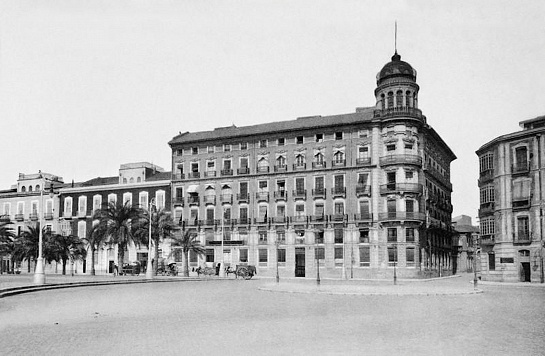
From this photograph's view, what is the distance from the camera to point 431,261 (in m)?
64.6

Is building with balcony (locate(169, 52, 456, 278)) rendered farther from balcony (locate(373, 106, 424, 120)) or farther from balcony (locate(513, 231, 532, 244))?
balcony (locate(513, 231, 532, 244))

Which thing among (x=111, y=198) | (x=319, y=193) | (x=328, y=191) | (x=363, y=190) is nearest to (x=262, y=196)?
(x=319, y=193)

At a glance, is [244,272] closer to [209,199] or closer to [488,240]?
[209,199]

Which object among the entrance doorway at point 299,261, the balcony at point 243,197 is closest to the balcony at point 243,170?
the balcony at point 243,197

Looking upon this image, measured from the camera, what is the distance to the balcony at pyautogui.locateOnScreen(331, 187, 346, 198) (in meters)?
63.6

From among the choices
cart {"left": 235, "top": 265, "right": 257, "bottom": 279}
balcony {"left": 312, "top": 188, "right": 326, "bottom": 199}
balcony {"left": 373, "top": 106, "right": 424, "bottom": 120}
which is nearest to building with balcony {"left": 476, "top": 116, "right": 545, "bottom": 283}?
balcony {"left": 373, "top": 106, "right": 424, "bottom": 120}

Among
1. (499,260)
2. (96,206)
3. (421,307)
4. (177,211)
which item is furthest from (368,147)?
(421,307)

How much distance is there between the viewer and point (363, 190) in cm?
6278

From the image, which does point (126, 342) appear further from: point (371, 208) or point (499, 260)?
point (371, 208)

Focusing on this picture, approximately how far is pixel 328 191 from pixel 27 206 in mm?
44813

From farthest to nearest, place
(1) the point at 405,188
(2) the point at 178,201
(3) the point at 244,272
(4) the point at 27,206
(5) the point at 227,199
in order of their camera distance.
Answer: (4) the point at 27,206 < (2) the point at 178,201 < (5) the point at 227,199 < (1) the point at 405,188 < (3) the point at 244,272

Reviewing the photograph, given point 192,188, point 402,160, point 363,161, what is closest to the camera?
point 402,160

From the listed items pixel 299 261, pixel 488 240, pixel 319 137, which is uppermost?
pixel 319 137

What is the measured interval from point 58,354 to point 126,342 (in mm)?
1840
